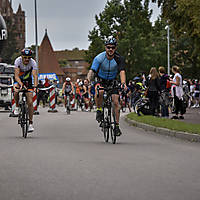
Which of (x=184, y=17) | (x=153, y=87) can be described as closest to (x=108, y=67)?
(x=153, y=87)

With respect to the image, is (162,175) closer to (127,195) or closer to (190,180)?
(190,180)

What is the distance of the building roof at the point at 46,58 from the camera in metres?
140

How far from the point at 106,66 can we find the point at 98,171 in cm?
406

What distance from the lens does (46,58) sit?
461ft

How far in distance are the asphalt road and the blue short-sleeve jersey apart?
1.37 meters

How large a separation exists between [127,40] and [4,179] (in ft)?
190

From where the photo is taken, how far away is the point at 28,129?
39.2ft

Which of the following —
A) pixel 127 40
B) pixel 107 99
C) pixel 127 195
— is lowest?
pixel 127 195

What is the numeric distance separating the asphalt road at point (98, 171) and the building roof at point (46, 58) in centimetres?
13008

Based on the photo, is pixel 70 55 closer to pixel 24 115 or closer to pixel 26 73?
pixel 26 73

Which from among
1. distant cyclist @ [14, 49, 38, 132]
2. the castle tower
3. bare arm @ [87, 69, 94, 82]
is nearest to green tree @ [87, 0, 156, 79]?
distant cyclist @ [14, 49, 38, 132]

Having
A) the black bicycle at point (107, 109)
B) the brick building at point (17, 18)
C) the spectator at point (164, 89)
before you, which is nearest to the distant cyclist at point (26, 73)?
the black bicycle at point (107, 109)

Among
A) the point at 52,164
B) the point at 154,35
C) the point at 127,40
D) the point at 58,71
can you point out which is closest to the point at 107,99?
the point at 52,164

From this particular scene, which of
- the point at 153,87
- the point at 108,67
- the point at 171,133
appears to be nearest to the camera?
the point at 108,67
